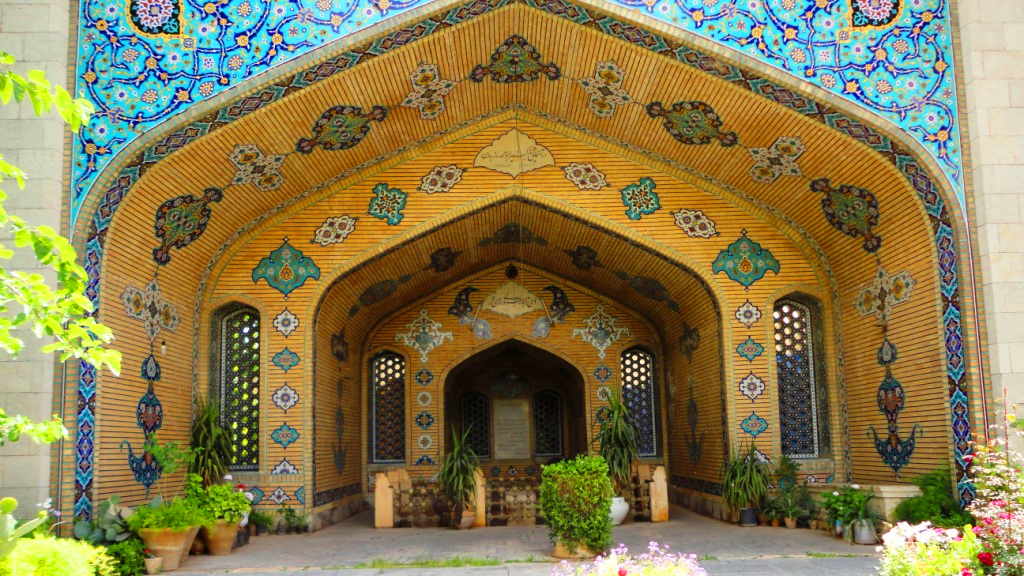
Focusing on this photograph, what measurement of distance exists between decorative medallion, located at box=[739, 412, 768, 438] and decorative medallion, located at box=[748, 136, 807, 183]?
288cm

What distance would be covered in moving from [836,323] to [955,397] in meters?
2.79

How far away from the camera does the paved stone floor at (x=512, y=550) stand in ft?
26.9

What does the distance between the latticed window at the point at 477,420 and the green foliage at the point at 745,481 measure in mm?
6370

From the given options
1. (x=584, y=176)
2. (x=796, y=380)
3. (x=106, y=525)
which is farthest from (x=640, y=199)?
(x=106, y=525)

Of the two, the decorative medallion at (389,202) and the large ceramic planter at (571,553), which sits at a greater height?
the decorative medallion at (389,202)

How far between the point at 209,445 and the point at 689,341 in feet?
21.3

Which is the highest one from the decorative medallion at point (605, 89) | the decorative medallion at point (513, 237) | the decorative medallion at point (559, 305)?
the decorative medallion at point (605, 89)

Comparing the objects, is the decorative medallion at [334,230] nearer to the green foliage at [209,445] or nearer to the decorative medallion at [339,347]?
the decorative medallion at [339,347]

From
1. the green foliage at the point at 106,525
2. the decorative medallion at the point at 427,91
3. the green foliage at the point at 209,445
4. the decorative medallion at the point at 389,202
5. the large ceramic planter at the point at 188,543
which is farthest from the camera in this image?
the decorative medallion at the point at 389,202

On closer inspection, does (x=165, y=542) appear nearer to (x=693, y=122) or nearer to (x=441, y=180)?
(x=441, y=180)

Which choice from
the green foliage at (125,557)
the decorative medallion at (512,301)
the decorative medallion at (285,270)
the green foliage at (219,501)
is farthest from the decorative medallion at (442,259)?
the green foliage at (125,557)

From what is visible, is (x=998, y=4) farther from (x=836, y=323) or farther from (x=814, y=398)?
(x=814, y=398)

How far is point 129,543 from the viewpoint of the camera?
8273mm

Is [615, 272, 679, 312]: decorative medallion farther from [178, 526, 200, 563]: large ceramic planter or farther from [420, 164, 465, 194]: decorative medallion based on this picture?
[178, 526, 200, 563]: large ceramic planter
